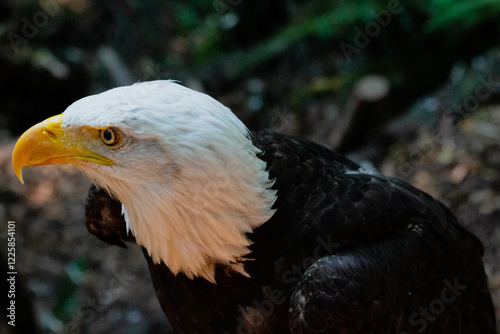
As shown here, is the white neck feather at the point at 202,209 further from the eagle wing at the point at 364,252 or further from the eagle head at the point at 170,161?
the eagle wing at the point at 364,252

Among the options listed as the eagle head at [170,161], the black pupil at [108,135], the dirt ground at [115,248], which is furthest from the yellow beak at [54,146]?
the dirt ground at [115,248]

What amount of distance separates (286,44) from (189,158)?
6.01 metres

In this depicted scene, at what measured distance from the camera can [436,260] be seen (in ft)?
11.0

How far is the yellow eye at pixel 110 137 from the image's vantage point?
8.77ft

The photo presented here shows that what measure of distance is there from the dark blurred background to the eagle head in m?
2.19

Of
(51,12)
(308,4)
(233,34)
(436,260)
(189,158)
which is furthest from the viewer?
(51,12)

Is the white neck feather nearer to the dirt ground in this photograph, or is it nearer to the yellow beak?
the yellow beak

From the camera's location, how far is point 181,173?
2.70 meters

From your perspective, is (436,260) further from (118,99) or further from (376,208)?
(118,99)

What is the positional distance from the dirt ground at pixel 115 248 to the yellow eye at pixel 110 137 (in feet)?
11.6

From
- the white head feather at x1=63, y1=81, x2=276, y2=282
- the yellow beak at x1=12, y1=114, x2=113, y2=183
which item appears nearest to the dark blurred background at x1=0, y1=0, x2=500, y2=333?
the yellow beak at x1=12, y1=114, x2=113, y2=183

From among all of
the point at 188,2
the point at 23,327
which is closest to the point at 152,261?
the point at 23,327

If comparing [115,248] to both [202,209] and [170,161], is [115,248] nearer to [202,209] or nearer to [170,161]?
[202,209]

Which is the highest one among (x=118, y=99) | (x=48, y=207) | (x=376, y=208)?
(x=118, y=99)
